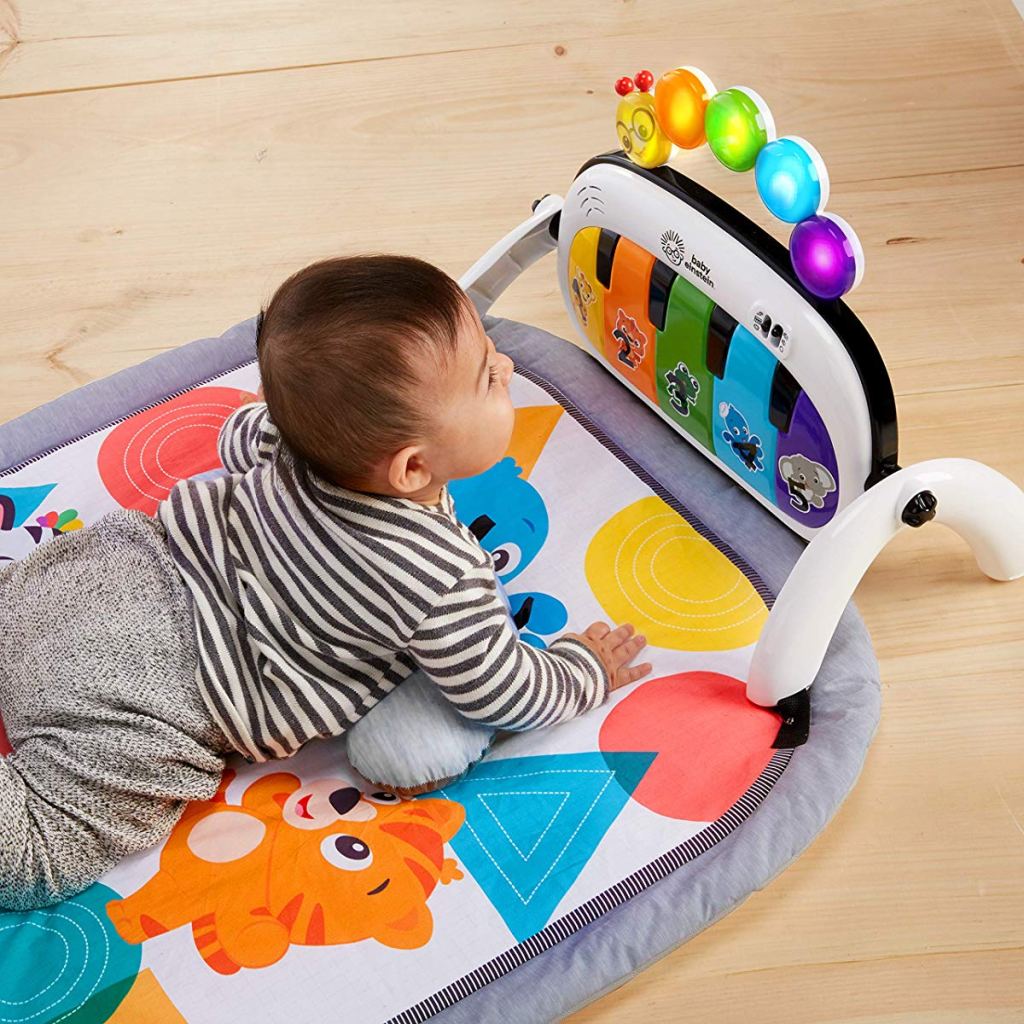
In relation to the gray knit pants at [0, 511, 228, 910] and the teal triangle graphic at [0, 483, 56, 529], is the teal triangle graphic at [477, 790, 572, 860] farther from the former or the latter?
the teal triangle graphic at [0, 483, 56, 529]

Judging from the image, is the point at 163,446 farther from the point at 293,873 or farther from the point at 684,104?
the point at 684,104

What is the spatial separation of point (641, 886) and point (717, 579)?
29cm

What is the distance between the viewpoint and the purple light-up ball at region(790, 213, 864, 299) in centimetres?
92

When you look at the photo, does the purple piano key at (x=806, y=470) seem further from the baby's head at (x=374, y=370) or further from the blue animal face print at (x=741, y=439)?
the baby's head at (x=374, y=370)

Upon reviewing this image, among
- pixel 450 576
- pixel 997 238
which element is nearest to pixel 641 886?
pixel 450 576

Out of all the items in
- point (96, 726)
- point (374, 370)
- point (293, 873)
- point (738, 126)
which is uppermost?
point (738, 126)

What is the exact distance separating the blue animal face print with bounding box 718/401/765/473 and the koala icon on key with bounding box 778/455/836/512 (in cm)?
3

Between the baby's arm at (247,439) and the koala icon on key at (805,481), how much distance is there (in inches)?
16.9

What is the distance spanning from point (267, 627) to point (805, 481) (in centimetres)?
45

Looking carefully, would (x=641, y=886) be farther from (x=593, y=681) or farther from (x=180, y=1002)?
(x=180, y=1002)

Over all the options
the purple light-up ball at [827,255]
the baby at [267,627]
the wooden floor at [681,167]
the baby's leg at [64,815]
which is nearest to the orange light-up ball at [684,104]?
the purple light-up ball at [827,255]

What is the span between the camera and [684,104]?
39.9 inches

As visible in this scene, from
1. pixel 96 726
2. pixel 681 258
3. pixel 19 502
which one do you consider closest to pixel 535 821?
pixel 96 726

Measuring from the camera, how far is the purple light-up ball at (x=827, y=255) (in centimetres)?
92
